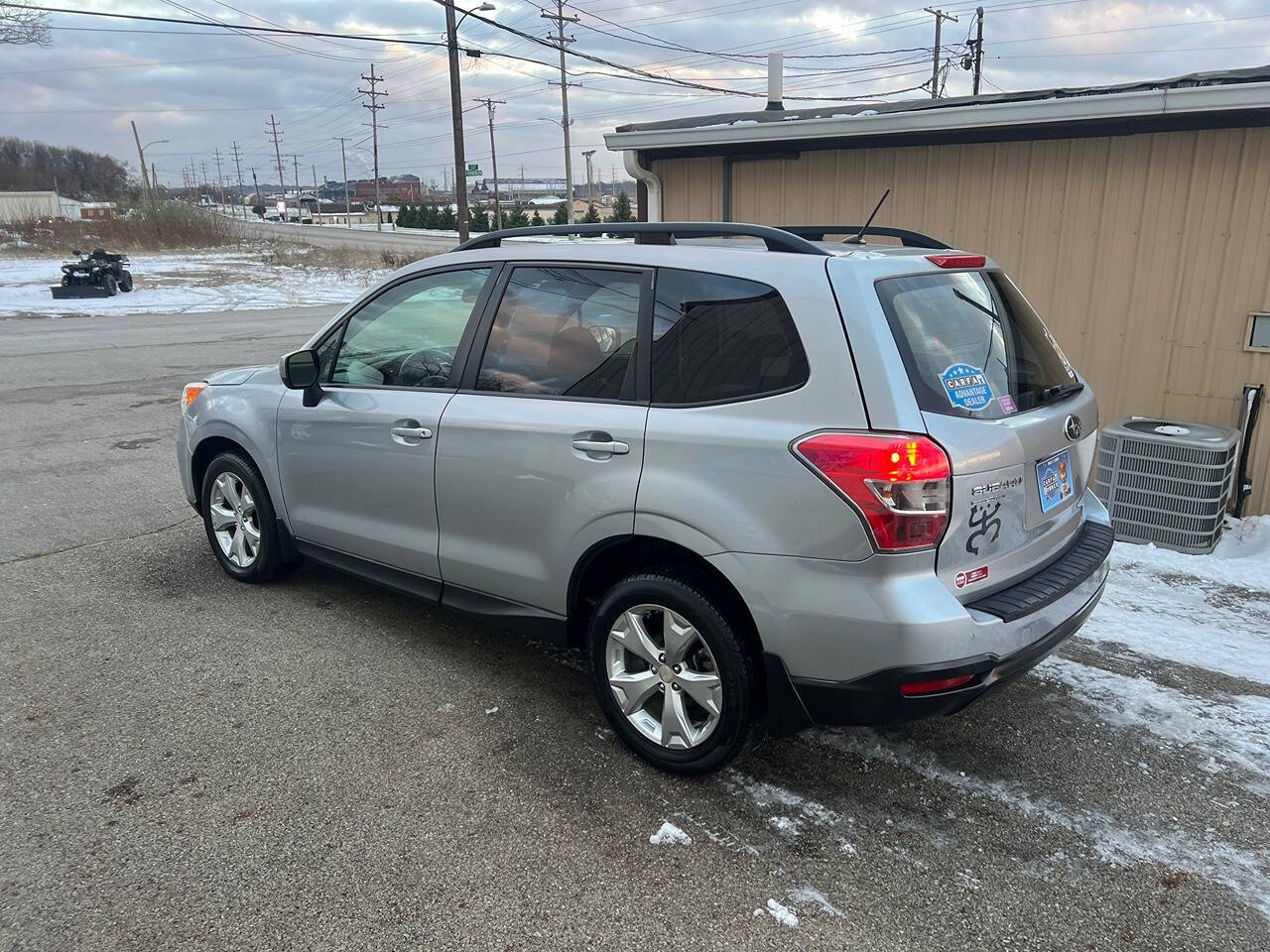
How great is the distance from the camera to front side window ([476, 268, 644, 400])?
127 inches

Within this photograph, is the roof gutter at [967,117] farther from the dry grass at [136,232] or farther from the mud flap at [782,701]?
the dry grass at [136,232]

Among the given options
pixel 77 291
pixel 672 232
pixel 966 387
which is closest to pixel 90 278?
pixel 77 291

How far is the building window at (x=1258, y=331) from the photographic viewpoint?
580cm

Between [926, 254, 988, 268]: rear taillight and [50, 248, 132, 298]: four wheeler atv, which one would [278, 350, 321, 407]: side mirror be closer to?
[926, 254, 988, 268]: rear taillight

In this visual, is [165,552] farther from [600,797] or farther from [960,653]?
[960,653]

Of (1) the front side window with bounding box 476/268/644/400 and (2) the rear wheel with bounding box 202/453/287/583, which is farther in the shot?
(2) the rear wheel with bounding box 202/453/287/583

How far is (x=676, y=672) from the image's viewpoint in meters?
3.06

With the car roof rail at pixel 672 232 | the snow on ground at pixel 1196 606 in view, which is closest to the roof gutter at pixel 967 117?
the snow on ground at pixel 1196 606

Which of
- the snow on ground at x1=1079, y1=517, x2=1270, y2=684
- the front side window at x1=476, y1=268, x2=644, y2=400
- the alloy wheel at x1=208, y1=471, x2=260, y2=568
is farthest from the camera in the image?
the alloy wheel at x1=208, y1=471, x2=260, y2=568

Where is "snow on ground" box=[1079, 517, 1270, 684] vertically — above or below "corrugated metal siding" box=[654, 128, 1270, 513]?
below

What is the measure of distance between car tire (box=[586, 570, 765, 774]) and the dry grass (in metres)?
43.2

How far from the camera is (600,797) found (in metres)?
3.05

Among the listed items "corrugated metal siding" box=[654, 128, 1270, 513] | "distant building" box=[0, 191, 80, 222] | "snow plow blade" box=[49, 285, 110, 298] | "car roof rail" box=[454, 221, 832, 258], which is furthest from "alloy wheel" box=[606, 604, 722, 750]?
"distant building" box=[0, 191, 80, 222]

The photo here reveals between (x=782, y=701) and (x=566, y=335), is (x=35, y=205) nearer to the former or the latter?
(x=566, y=335)
